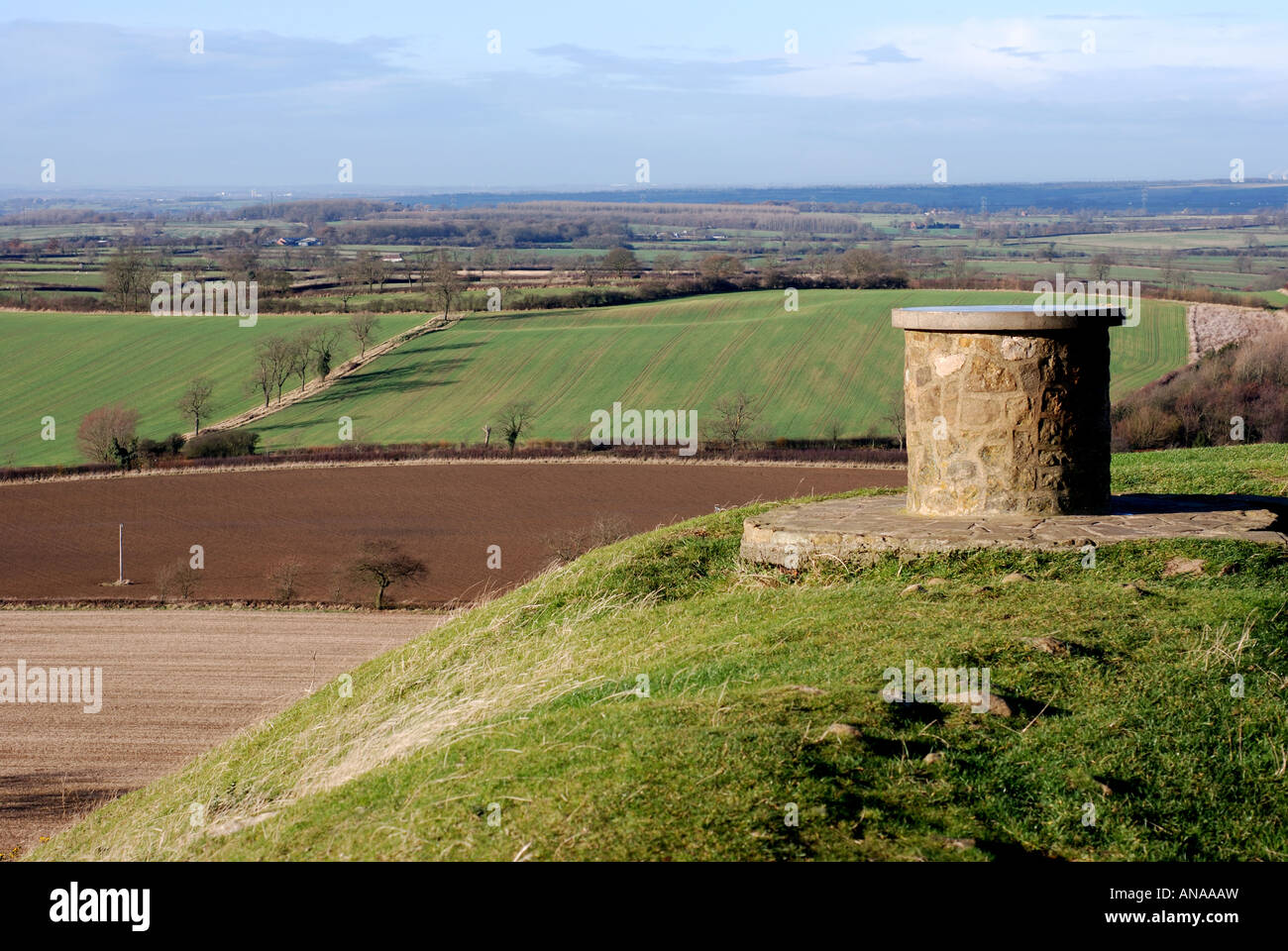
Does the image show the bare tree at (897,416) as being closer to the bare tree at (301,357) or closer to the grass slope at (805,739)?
the bare tree at (301,357)

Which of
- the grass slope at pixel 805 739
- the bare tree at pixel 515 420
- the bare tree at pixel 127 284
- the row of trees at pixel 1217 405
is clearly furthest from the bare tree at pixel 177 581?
the bare tree at pixel 127 284

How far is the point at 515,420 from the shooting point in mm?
58750

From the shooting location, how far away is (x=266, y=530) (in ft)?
125

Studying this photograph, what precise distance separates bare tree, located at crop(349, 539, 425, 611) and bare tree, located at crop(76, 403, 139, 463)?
27.6 m

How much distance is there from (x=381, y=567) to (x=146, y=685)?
943 centimetres

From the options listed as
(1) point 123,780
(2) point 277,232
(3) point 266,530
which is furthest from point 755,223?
(1) point 123,780

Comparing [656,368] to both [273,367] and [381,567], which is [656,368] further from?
[381,567]

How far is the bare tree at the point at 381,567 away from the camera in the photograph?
29.6 metres

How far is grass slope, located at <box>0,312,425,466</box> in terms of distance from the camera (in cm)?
6181

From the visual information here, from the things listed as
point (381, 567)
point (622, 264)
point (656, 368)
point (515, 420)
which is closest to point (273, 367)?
point (515, 420)

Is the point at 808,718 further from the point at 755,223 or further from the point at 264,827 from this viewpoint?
the point at 755,223

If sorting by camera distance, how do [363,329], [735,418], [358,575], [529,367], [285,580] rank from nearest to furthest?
[358,575], [285,580], [735,418], [529,367], [363,329]

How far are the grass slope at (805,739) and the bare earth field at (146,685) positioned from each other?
5.57 m
